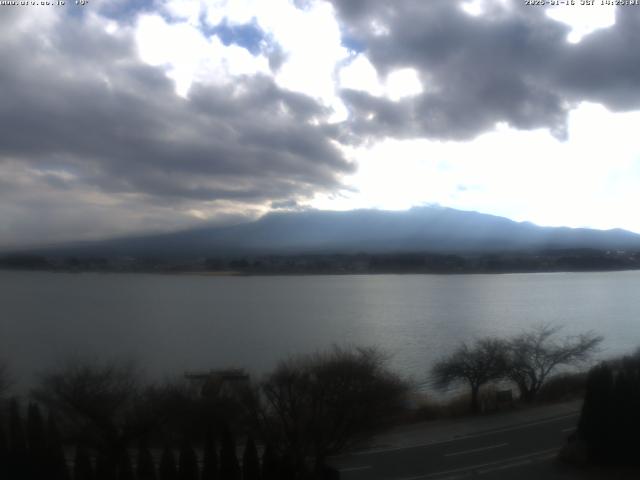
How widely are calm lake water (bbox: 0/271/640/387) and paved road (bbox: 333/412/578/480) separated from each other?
786 centimetres

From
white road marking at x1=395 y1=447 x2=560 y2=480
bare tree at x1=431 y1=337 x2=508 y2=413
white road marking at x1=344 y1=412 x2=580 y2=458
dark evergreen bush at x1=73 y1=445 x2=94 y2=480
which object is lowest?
white road marking at x1=344 y1=412 x2=580 y2=458

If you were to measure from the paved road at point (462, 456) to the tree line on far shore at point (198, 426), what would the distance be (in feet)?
1.72

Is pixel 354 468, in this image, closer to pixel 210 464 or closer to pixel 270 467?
pixel 270 467

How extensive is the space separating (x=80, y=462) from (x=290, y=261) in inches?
2867

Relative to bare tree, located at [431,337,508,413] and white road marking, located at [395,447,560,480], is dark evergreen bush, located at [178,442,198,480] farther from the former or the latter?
bare tree, located at [431,337,508,413]

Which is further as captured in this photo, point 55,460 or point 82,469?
point 55,460

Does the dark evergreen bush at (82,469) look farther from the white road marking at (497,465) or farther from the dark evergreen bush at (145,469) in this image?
the white road marking at (497,465)

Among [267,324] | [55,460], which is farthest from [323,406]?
[267,324]

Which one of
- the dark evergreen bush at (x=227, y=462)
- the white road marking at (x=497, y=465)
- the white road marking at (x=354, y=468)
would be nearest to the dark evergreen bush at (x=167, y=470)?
the dark evergreen bush at (x=227, y=462)

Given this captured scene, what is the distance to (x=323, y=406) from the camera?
10.4 meters

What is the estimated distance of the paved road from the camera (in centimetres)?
971

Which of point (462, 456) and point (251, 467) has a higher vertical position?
point (251, 467)

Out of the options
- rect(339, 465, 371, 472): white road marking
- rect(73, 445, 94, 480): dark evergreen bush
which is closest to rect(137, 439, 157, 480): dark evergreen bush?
rect(73, 445, 94, 480): dark evergreen bush

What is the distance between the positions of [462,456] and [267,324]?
24.7 meters
